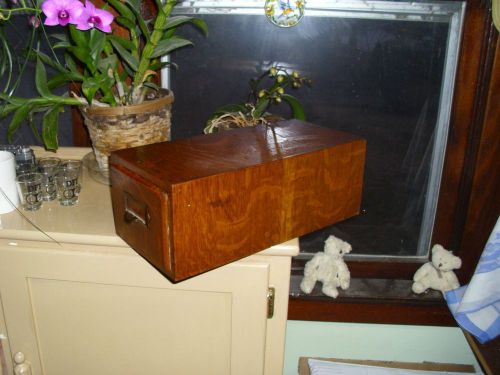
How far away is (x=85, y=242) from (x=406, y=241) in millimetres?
828

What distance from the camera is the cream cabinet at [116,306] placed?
83 cm

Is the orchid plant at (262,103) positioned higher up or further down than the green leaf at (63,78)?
further down

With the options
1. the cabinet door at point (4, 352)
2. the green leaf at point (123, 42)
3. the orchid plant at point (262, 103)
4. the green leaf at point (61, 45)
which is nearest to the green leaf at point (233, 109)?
the orchid plant at point (262, 103)

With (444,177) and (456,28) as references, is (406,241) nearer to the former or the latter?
(444,177)

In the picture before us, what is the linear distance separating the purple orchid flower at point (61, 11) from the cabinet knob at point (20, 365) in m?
0.59

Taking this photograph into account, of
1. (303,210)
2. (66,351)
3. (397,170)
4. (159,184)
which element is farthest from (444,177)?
(66,351)

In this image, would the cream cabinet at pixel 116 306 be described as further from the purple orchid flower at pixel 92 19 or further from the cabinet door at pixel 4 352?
the purple orchid flower at pixel 92 19

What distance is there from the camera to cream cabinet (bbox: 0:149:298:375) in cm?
83

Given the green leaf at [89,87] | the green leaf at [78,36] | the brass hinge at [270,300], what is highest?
the green leaf at [78,36]

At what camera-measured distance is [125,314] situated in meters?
0.87

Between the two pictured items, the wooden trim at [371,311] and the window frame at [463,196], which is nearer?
the window frame at [463,196]

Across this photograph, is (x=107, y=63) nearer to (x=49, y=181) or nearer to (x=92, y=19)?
(x=92, y=19)

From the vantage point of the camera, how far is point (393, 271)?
130 cm

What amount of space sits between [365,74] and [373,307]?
567mm
